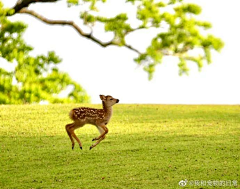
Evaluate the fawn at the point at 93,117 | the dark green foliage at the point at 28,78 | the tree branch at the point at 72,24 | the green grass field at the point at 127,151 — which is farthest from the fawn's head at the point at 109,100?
the dark green foliage at the point at 28,78

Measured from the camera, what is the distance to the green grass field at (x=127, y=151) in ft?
26.0

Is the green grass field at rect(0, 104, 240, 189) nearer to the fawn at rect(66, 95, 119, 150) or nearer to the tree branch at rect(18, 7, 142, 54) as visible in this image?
the fawn at rect(66, 95, 119, 150)

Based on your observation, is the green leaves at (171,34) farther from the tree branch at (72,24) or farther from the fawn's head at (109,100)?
the fawn's head at (109,100)

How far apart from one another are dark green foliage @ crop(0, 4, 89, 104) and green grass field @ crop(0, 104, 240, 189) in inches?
284

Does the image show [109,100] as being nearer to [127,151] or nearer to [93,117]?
[93,117]

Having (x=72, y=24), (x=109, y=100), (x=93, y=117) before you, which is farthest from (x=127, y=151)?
(x=72, y=24)

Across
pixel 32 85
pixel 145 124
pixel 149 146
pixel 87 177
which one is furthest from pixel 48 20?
pixel 87 177

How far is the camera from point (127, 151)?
31.7 ft

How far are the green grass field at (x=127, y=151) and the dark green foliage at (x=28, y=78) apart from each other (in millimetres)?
7201

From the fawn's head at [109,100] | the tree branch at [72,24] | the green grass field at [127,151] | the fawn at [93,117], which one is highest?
the tree branch at [72,24]

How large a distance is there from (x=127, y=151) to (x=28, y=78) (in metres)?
13.2

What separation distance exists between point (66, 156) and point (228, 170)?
298cm

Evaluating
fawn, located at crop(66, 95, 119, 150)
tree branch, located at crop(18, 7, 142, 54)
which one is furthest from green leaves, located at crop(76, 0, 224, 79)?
fawn, located at crop(66, 95, 119, 150)

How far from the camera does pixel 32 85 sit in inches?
848
